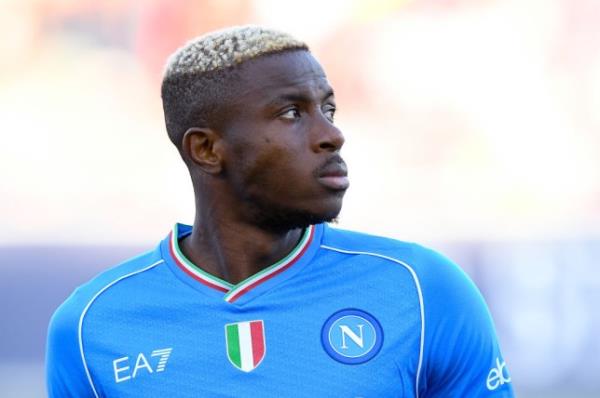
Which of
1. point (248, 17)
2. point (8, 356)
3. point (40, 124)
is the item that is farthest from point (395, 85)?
point (8, 356)

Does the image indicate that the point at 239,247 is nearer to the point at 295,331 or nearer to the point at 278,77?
the point at 295,331

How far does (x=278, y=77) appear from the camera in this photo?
8.70 ft

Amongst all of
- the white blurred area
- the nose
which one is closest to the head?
the nose

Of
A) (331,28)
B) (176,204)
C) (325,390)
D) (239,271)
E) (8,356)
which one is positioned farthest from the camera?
(331,28)

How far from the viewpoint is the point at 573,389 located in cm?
884

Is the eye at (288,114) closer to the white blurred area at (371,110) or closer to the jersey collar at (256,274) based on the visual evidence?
the jersey collar at (256,274)

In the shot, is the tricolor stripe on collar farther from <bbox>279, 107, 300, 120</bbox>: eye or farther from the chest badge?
<bbox>279, 107, 300, 120</bbox>: eye

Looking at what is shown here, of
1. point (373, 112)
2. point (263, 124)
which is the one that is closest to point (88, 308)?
point (263, 124)

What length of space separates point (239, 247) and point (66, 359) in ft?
1.55

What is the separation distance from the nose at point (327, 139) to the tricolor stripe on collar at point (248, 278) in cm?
27

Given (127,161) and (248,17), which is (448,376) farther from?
(248,17)

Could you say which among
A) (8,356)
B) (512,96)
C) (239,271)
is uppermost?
(512,96)

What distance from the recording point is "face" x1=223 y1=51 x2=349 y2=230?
2621 mm

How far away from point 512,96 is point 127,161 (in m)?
3.76
